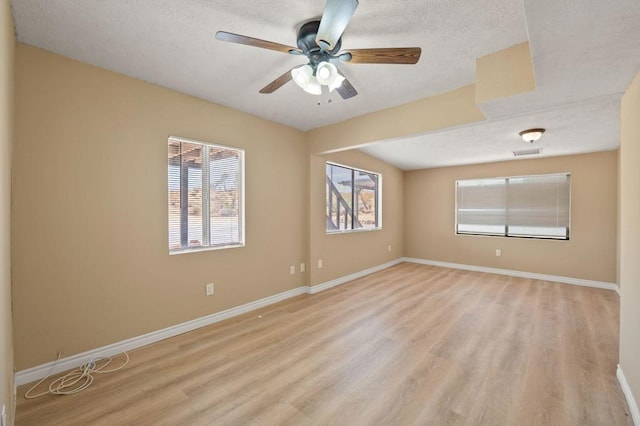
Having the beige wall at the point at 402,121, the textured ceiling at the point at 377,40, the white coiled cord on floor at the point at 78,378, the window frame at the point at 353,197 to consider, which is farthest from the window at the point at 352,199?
the white coiled cord on floor at the point at 78,378

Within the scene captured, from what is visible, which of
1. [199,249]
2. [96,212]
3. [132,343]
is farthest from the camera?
[199,249]

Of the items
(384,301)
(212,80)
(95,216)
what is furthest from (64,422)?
(384,301)

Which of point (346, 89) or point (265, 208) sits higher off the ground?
point (346, 89)

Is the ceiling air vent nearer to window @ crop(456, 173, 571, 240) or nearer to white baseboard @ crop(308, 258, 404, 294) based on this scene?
window @ crop(456, 173, 571, 240)

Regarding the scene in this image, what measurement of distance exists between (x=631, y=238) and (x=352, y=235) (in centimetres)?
363

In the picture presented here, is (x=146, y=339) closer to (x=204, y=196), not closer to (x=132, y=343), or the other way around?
(x=132, y=343)

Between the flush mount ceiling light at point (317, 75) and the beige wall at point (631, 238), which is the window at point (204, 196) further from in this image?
the beige wall at point (631, 238)

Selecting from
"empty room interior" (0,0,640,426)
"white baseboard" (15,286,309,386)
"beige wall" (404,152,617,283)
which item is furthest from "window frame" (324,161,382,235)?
"white baseboard" (15,286,309,386)

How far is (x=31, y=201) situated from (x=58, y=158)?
376 mm

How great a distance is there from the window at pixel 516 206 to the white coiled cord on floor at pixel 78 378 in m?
6.38

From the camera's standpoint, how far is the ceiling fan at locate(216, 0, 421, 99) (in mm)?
1424

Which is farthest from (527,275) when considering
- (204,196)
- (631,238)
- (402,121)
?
(204,196)

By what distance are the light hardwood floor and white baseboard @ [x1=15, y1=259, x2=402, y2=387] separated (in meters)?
0.12

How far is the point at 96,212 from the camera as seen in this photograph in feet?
7.68
